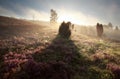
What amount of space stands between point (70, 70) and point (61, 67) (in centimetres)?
110

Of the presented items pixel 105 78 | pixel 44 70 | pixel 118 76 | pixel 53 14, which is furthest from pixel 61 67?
pixel 53 14

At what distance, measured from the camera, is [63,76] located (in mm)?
18297

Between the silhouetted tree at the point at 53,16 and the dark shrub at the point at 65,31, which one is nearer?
the dark shrub at the point at 65,31

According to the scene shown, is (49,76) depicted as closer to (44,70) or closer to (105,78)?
(44,70)

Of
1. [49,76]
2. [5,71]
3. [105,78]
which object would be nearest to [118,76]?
[105,78]

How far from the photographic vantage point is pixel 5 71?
62.0ft

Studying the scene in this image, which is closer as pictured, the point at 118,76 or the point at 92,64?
the point at 118,76

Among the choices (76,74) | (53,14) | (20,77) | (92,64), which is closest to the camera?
(20,77)

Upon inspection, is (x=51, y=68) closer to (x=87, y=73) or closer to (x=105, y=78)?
(x=87, y=73)

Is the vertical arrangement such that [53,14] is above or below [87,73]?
above

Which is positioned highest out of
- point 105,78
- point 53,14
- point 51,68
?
point 53,14

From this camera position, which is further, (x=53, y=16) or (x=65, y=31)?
(x=53, y=16)

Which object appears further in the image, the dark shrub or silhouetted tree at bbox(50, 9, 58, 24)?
silhouetted tree at bbox(50, 9, 58, 24)

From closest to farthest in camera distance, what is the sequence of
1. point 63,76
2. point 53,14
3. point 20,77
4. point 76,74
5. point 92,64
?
1. point 20,77
2. point 63,76
3. point 76,74
4. point 92,64
5. point 53,14
